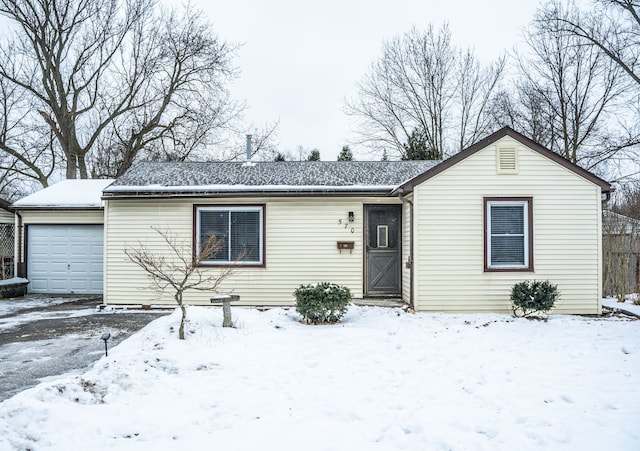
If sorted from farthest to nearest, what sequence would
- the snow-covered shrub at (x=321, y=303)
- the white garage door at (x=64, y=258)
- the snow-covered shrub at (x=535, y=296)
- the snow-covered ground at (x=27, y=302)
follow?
the white garage door at (x=64, y=258) → the snow-covered ground at (x=27, y=302) → the snow-covered shrub at (x=535, y=296) → the snow-covered shrub at (x=321, y=303)

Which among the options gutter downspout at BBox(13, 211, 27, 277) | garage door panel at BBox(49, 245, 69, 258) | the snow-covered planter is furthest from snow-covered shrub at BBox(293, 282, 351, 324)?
gutter downspout at BBox(13, 211, 27, 277)

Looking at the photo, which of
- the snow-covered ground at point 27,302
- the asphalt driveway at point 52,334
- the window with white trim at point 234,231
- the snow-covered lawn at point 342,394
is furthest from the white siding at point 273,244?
the snow-covered lawn at point 342,394

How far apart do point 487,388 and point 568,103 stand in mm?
18494

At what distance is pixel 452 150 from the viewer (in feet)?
83.4

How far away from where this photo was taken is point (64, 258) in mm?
14070

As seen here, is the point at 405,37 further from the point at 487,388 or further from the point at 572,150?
the point at 487,388

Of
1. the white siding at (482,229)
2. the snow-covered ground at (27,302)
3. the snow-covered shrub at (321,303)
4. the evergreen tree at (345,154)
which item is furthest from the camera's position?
the evergreen tree at (345,154)

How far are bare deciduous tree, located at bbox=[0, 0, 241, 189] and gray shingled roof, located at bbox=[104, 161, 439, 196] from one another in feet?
40.0

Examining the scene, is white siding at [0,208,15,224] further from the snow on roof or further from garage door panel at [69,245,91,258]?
garage door panel at [69,245,91,258]

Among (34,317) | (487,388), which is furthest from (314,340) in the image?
(34,317)

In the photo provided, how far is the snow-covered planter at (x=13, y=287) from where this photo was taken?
1302cm

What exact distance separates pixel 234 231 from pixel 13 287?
6901 mm

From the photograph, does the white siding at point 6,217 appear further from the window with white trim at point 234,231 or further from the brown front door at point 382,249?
the brown front door at point 382,249

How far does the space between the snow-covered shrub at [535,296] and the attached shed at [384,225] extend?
526 millimetres
